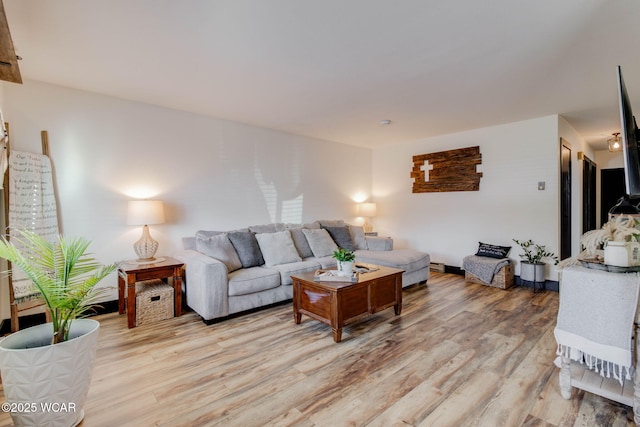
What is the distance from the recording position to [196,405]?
1771 millimetres

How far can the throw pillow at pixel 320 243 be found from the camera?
4219mm

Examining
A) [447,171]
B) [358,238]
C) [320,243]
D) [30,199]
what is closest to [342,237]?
Answer: [358,238]

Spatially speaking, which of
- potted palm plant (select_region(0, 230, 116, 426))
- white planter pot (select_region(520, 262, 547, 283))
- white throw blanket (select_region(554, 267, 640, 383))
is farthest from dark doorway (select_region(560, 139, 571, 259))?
potted palm plant (select_region(0, 230, 116, 426))

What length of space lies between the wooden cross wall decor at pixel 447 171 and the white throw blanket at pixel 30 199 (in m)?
5.06

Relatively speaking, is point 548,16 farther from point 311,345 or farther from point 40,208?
point 40,208

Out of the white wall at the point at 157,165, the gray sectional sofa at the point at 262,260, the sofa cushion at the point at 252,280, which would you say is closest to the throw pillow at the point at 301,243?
the gray sectional sofa at the point at 262,260

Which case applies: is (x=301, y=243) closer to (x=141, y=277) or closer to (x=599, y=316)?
(x=141, y=277)

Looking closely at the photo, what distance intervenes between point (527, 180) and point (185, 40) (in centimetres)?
445

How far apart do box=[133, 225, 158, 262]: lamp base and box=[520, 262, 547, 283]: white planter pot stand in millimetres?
4656

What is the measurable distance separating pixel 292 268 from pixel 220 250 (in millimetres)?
837

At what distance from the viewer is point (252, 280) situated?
3.19 m

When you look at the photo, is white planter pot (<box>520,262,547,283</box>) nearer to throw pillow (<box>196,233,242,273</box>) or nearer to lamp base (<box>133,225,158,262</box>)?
throw pillow (<box>196,233,242,273</box>)

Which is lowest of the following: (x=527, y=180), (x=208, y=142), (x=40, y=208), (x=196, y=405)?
(x=196, y=405)

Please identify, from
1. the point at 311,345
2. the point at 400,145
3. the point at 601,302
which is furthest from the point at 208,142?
the point at 601,302
